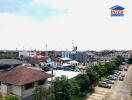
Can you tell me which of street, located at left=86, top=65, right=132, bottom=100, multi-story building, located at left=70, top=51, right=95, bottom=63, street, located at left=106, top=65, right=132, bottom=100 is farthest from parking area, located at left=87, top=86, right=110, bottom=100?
multi-story building, located at left=70, top=51, right=95, bottom=63

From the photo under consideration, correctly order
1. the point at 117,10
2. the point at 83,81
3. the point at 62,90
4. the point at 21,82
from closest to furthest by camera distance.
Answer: the point at 117,10
the point at 21,82
the point at 62,90
the point at 83,81

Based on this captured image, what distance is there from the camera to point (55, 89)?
121 feet

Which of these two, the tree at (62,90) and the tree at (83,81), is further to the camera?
the tree at (83,81)

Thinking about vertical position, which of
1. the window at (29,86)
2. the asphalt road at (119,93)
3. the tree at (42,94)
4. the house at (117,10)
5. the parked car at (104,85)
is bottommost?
the asphalt road at (119,93)

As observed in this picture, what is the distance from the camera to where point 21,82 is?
36.3 m

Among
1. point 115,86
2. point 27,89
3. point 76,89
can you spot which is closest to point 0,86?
point 27,89

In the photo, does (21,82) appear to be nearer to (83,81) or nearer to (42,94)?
(42,94)

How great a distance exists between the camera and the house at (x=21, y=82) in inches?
1435

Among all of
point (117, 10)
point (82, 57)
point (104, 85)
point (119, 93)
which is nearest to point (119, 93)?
point (119, 93)

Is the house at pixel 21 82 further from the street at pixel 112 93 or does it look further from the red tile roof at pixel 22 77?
the street at pixel 112 93

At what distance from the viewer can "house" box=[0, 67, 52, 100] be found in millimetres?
36438

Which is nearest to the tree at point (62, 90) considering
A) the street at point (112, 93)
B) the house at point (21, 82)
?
the house at point (21, 82)

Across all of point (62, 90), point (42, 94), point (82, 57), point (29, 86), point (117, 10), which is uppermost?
point (117, 10)

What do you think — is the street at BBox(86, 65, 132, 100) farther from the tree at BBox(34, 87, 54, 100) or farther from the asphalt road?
the tree at BBox(34, 87, 54, 100)
